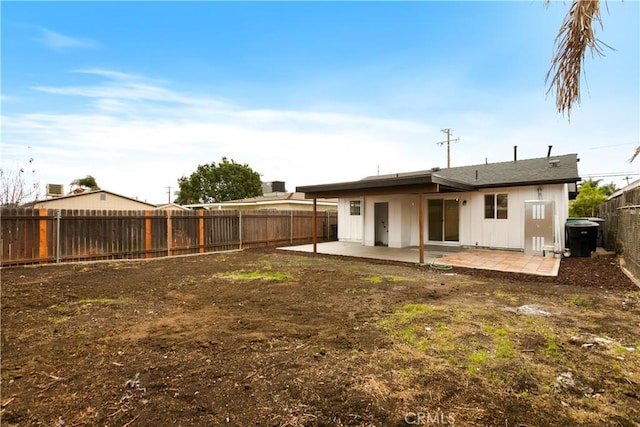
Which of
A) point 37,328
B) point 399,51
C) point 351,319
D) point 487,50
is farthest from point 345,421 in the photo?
point 399,51

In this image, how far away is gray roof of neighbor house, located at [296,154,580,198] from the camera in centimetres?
904

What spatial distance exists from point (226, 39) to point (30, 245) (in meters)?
8.83

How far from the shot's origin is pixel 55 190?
17.9 metres

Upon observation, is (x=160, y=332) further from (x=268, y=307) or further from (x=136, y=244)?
(x=136, y=244)

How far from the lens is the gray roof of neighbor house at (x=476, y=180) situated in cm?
904

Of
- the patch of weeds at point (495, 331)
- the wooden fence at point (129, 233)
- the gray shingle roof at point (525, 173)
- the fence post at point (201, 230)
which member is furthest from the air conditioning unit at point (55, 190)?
the patch of weeds at point (495, 331)

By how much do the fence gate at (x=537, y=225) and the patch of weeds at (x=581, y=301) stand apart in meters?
5.20

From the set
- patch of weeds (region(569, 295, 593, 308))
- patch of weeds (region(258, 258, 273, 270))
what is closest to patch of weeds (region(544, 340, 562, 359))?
patch of weeds (region(569, 295, 593, 308))

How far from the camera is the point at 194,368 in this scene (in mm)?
2836

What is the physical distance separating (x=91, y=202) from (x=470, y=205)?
66.0 feet

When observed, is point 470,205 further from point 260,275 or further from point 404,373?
point 404,373

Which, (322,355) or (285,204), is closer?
(322,355)

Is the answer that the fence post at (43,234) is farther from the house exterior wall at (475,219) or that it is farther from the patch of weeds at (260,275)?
the house exterior wall at (475,219)

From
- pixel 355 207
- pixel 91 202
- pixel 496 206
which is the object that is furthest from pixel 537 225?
pixel 91 202
